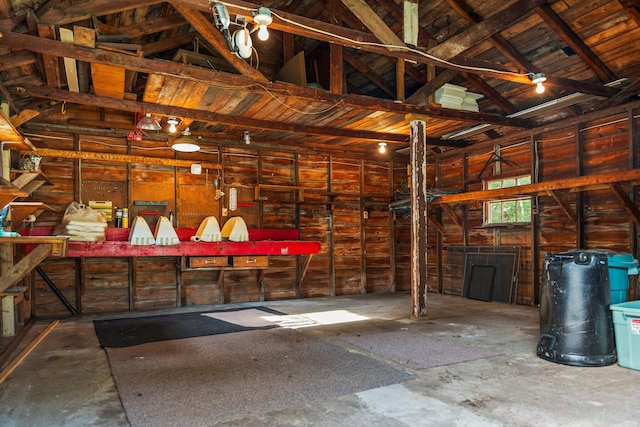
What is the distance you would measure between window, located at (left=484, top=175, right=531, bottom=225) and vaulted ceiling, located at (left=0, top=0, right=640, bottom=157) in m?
0.94

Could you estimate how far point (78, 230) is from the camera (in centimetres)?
550

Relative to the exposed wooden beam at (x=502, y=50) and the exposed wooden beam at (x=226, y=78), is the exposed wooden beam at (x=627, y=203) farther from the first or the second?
the exposed wooden beam at (x=226, y=78)

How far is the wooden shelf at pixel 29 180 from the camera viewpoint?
4.92 m

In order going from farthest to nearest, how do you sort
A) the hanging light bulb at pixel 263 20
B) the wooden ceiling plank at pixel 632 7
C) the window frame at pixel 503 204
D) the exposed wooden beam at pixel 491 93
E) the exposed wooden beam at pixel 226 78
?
the window frame at pixel 503 204 < the exposed wooden beam at pixel 491 93 < the wooden ceiling plank at pixel 632 7 < the exposed wooden beam at pixel 226 78 < the hanging light bulb at pixel 263 20

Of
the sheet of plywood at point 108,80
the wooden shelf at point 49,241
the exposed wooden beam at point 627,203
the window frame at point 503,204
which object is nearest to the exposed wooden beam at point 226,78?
the sheet of plywood at point 108,80

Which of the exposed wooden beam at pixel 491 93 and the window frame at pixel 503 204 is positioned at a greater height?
the exposed wooden beam at pixel 491 93

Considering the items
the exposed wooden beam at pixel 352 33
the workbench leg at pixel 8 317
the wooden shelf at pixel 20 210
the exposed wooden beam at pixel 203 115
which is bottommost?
the workbench leg at pixel 8 317

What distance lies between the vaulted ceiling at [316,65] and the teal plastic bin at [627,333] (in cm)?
282

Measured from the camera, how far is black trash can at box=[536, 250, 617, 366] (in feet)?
12.2

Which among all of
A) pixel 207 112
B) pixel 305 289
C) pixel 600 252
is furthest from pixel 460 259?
pixel 207 112

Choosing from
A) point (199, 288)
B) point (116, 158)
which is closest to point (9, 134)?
point (116, 158)

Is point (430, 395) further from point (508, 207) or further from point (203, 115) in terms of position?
point (508, 207)

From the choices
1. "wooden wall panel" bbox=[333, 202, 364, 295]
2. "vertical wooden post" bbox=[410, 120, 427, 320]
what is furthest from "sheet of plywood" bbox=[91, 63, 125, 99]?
"wooden wall panel" bbox=[333, 202, 364, 295]

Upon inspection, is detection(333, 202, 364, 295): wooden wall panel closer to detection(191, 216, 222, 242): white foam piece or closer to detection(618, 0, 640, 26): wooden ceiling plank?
detection(191, 216, 222, 242): white foam piece
